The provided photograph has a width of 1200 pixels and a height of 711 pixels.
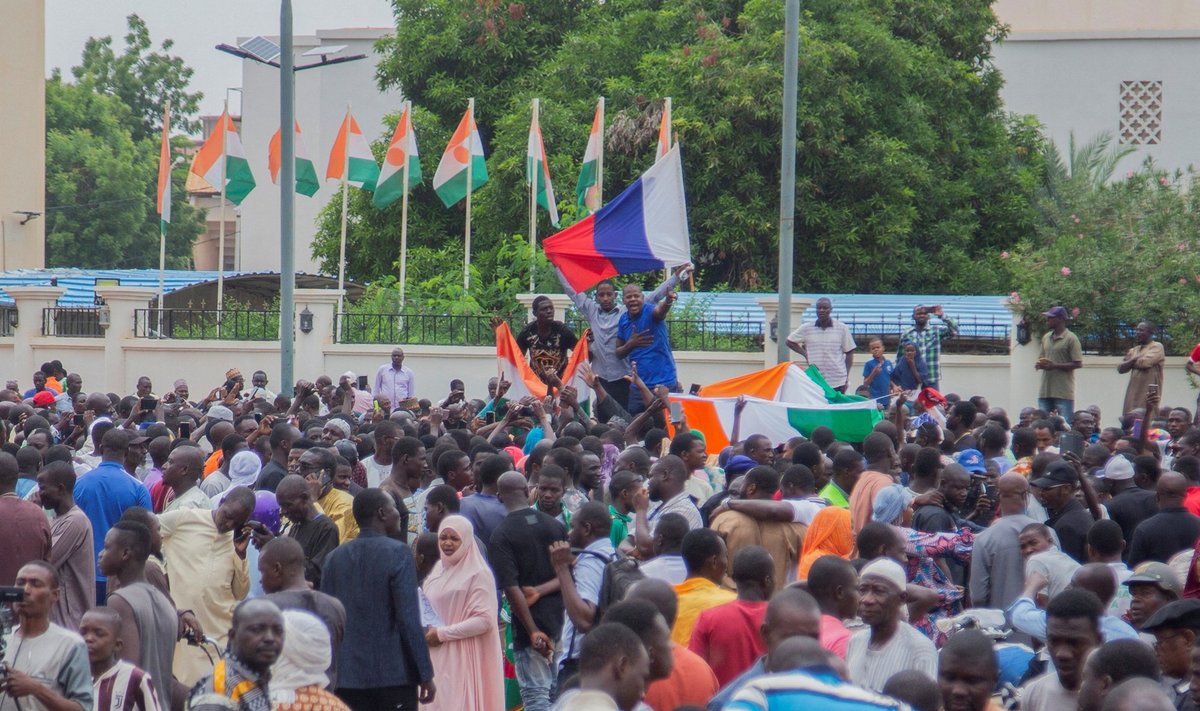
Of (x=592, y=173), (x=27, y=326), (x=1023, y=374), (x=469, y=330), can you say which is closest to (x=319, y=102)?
(x=27, y=326)

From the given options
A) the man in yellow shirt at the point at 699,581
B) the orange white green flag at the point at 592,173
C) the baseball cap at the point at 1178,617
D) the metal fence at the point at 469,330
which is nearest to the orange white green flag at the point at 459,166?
the orange white green flag at the point at 592,173

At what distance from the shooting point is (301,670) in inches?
218

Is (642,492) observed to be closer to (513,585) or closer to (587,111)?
(513,585)

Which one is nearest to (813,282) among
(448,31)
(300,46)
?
(448,31)

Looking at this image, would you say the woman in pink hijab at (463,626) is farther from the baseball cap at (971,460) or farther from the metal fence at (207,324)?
the metal fence at (207,324)

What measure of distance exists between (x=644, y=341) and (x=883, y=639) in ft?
27.1

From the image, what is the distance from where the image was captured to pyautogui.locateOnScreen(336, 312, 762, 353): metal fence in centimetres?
2211

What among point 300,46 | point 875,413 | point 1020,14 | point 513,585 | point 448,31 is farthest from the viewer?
point 300,46

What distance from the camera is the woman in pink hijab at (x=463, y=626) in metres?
7.66

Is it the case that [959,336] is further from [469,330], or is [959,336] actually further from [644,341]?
[644,341]

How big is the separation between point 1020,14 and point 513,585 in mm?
34347

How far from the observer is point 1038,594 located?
720cm

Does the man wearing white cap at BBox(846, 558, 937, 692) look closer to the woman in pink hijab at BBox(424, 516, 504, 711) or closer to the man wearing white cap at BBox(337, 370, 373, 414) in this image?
the woman in pink hijab at BBox(424, 516, 504, 711)

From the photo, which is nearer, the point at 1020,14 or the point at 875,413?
the point at 875,413
